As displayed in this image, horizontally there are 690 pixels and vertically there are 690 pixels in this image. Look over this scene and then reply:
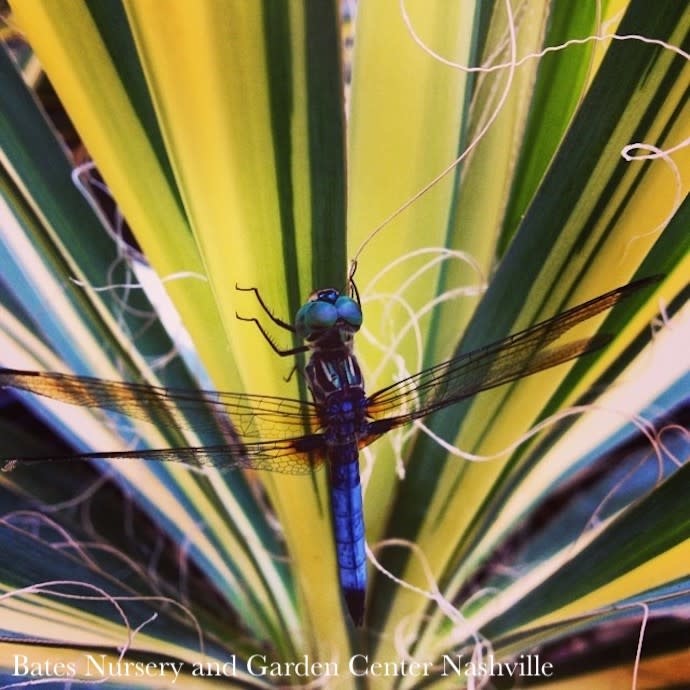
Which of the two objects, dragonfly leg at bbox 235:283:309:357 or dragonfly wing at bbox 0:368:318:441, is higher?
dragonfly leg at bbox 235:283:309:357

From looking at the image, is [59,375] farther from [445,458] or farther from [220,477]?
[445,458]

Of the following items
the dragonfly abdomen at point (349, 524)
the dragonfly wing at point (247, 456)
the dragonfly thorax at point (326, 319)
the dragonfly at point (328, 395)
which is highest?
the dragonfly thorax at point (326, 319)

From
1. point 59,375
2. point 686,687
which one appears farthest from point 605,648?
point 59,375

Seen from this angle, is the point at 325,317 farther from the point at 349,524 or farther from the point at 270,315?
the point at 349,524

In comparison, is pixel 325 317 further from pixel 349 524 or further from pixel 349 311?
pixel 349 524

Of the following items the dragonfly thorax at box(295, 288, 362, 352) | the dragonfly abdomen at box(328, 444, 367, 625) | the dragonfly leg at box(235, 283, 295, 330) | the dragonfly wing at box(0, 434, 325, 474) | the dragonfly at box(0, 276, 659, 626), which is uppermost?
the dragonfly leg at box(235, 283, 295, 330)

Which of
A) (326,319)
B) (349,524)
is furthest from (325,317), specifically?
(349,524)
